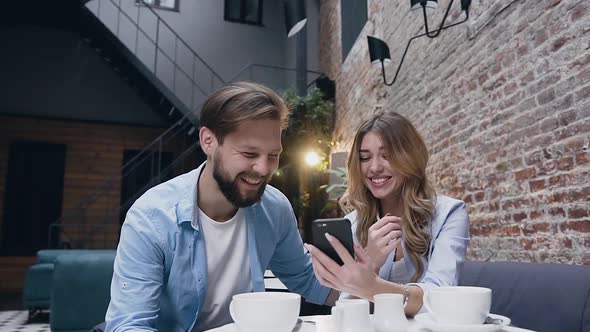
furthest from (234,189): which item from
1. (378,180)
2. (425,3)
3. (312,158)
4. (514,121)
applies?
(312,158)

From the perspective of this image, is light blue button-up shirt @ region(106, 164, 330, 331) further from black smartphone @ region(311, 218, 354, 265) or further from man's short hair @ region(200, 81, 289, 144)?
black smartphone @ region(311, 218, 354, 265)

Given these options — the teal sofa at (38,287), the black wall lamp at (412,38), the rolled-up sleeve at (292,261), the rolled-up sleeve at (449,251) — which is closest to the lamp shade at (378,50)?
the black wall lamp at (412,38)

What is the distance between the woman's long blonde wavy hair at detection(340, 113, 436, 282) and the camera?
5.73 feet

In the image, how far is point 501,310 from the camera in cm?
204

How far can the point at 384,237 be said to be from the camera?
1.29 m

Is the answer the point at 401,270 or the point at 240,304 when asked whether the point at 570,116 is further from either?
the point at 240,304

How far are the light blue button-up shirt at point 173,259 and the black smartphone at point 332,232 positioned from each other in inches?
14.5

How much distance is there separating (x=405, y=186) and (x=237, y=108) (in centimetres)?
87

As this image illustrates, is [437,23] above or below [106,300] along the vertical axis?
above

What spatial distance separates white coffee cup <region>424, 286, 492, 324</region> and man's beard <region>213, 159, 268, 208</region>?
26.5 inches

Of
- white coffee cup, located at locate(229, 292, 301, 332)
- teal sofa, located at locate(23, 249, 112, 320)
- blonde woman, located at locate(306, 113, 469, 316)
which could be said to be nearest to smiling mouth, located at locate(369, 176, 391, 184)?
blonde woman, located at locate(306, 113, 469, 316)

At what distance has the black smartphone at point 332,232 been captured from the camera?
109 centimetres

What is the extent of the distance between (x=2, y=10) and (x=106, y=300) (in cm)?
675

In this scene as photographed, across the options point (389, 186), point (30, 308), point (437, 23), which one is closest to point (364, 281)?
point (389, 186)
